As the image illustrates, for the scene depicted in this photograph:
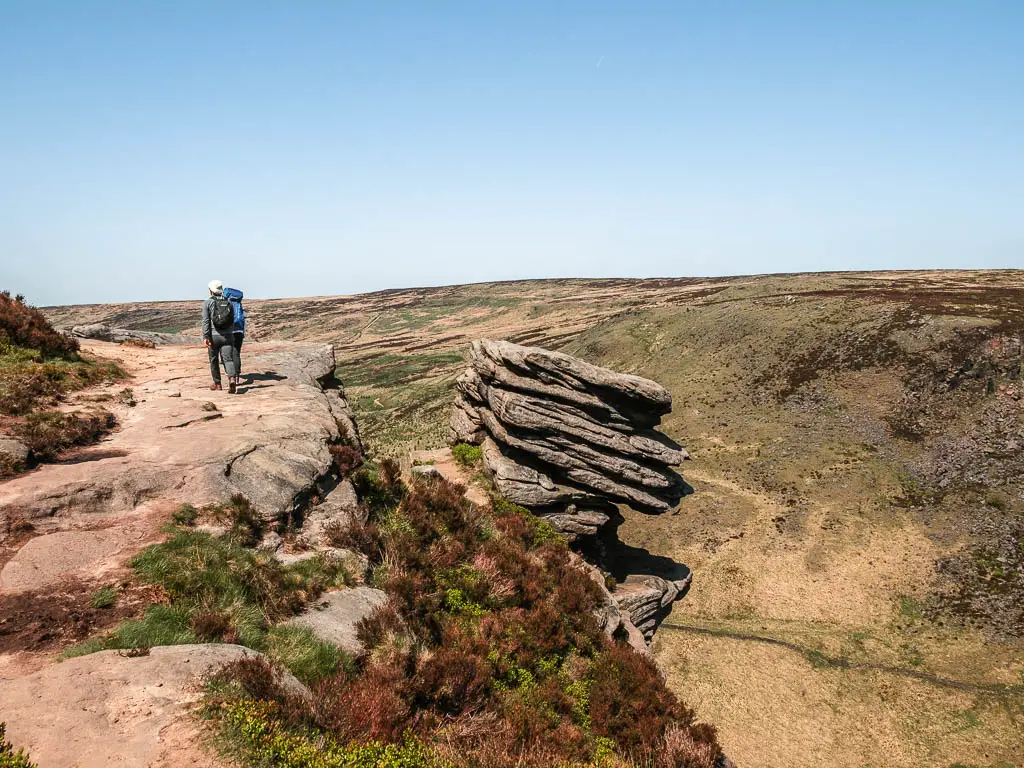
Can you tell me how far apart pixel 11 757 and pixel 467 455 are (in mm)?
24278

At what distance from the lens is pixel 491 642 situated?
41.3 ft

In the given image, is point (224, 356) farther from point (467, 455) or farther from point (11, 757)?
point (11, 757)

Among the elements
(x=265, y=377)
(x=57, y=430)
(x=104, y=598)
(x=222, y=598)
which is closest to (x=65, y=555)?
(x=104, y=598)

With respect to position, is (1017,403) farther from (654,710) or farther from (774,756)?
(654,710)

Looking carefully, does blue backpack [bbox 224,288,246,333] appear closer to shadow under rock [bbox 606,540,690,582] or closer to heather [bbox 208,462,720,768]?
heather [bbox 208,462,720,768]

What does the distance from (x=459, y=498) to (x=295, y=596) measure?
9.56 m

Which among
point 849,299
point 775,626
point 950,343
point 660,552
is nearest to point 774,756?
point 775,626

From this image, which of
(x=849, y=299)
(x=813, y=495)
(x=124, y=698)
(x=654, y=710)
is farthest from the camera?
(x=849, y=299)

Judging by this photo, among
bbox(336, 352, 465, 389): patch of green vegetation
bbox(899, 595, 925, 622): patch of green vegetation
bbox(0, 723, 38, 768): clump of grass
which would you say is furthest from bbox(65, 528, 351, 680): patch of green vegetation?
bbox(336, 352, 465, 389): patch of green vegetation

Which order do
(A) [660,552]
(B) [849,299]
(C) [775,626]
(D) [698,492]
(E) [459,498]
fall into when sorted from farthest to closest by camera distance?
(B) [849,299], (D) [698,492], (A) [660,552], (C) [775,626], (E) [459,498]

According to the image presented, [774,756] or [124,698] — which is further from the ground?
[124,698]

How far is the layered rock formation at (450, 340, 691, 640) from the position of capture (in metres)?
26.2

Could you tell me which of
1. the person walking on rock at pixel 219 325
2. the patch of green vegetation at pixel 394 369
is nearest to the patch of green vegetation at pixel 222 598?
the person walking on rock at pixel 219 325

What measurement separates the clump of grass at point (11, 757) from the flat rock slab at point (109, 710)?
0.67 feet
